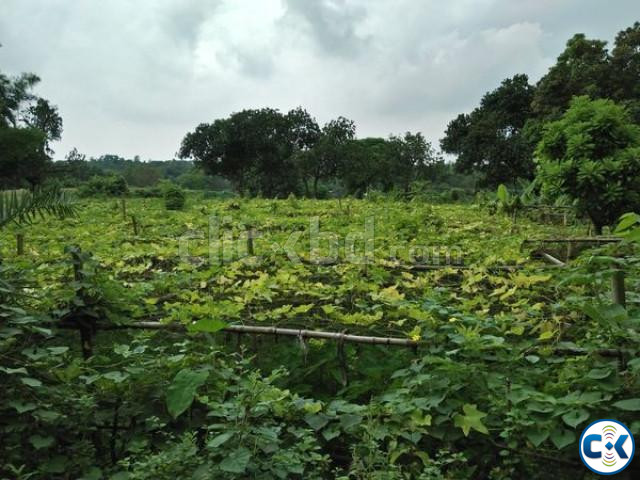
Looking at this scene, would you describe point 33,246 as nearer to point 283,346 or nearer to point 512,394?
point 283,346

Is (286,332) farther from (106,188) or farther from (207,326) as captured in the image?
(106,188)

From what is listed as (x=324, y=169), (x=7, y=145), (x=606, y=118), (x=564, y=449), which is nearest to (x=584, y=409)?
(x=564, y=449)

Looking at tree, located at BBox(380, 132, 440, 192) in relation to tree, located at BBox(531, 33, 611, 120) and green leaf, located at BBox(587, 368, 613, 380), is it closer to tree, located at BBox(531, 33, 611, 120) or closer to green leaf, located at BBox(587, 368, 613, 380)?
tree, located at BBox(531, 33, 611, 120)

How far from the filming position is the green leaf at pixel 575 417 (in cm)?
172

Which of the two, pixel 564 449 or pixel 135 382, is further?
pixel 135 382

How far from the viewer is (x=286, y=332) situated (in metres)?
2.47

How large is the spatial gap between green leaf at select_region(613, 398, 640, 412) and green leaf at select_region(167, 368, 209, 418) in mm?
1572

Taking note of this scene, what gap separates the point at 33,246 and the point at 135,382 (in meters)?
3.98

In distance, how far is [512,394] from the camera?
6.36ft

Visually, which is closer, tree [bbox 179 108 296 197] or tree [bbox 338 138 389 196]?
tree [bbox 338 138 389 196]

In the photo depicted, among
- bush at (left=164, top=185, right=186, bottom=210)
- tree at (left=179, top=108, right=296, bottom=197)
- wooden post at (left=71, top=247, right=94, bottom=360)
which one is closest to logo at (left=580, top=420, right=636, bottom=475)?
wooden post at (left=71, top=247, right=94, bottom=360)

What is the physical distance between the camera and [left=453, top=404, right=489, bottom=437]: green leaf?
1.83 metres

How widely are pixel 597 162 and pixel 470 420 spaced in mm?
4086

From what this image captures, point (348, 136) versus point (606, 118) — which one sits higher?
point (348, 136)
